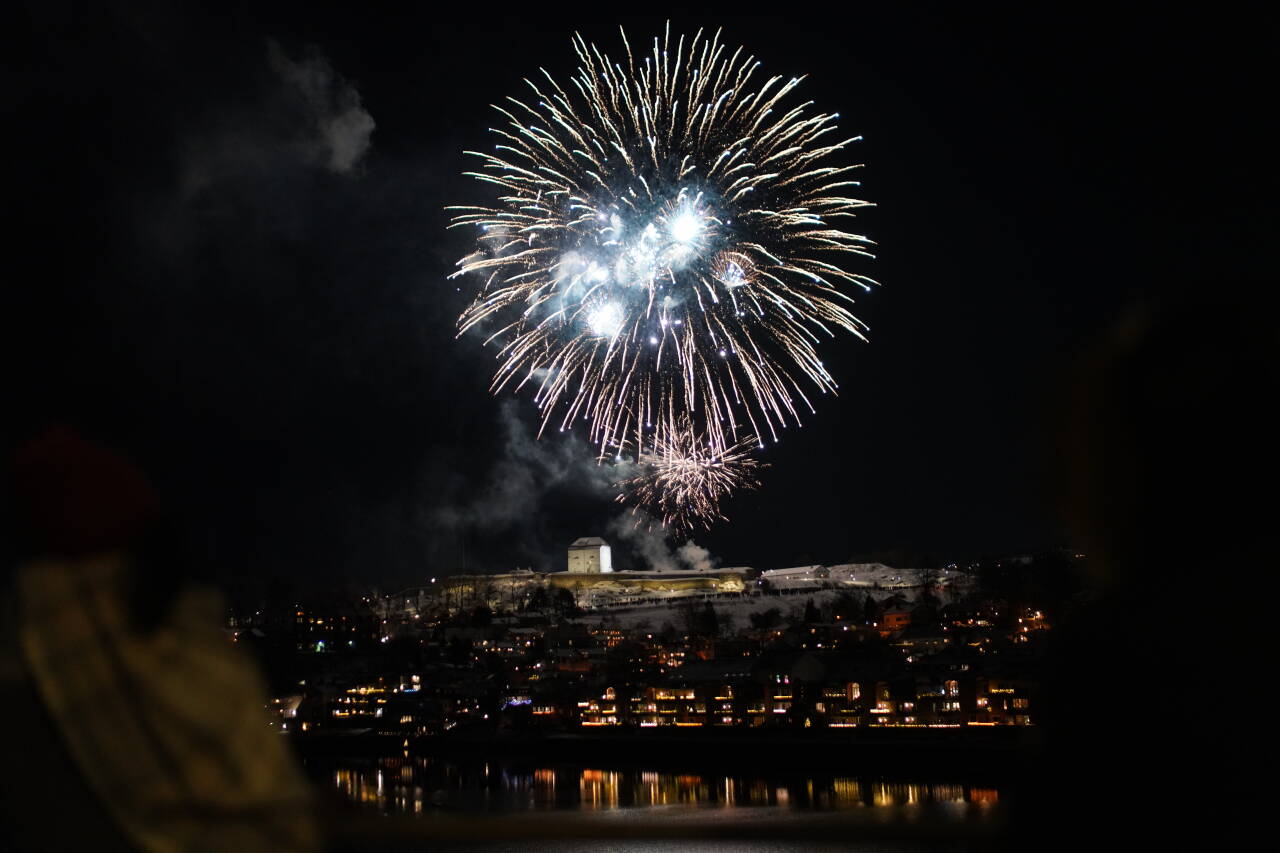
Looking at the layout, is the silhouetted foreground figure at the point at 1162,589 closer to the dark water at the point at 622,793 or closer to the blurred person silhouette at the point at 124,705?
the blurred person silhouette at the point at 124,705

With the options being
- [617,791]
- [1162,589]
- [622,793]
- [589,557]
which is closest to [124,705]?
[1162,589]

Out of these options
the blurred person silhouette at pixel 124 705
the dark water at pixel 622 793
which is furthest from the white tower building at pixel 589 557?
the blurred person silhouette at pixel 124 705

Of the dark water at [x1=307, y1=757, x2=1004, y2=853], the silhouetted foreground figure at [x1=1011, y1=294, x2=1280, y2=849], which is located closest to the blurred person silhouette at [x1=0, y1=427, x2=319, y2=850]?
the silhouetted foreground figure at [x1=1011, y1=294, x2=1280, y2=849]

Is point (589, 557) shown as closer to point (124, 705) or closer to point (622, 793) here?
point (622, 793)

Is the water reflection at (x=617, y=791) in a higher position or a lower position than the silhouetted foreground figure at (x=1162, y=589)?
lower

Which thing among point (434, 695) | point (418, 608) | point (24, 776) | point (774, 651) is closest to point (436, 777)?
point (434, 695)

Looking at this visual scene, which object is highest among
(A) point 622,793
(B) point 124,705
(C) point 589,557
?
(C) point 589,557

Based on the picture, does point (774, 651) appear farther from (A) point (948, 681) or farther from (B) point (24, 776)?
(B) point (24, 776)
